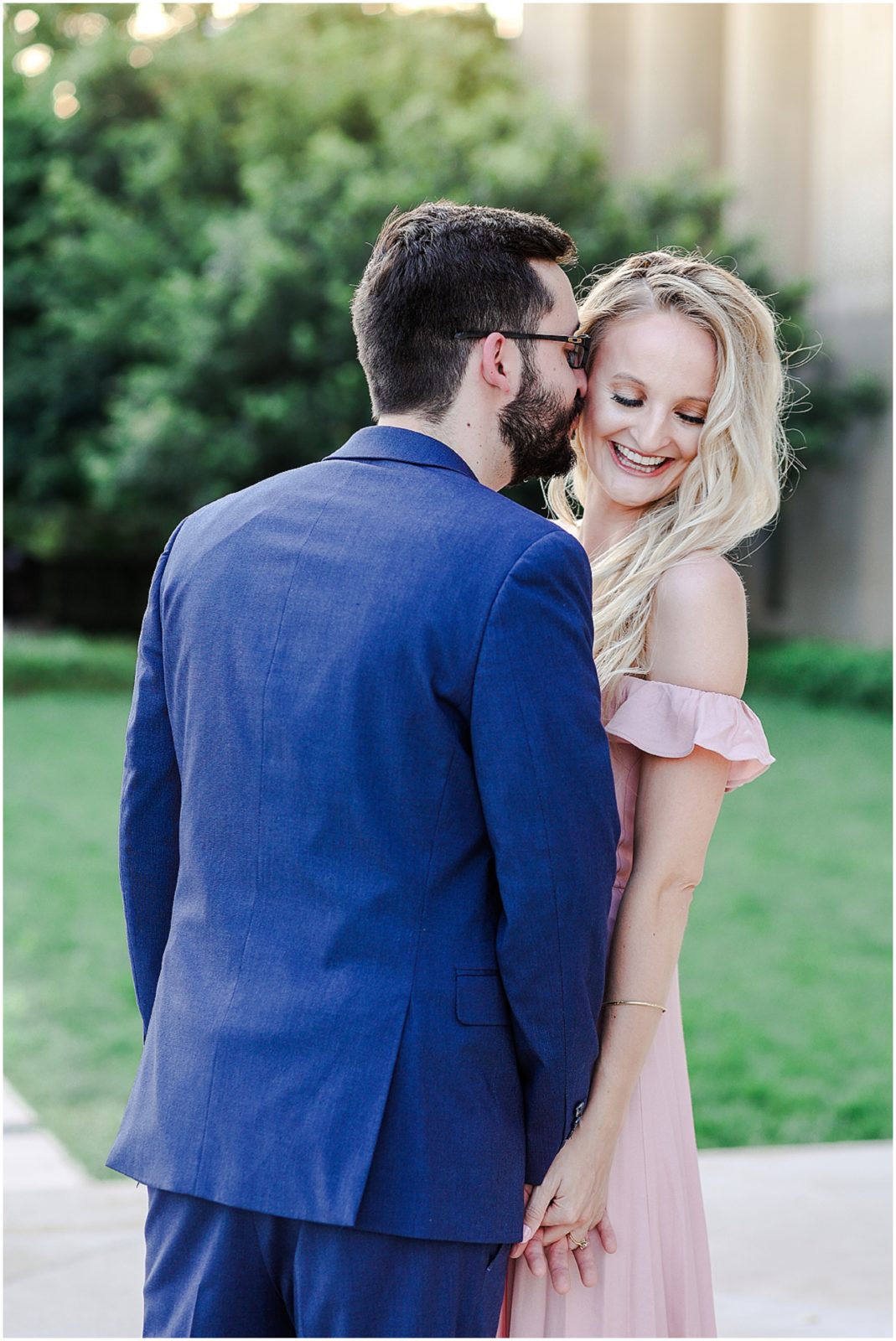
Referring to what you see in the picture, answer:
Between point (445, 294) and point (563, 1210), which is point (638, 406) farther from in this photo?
point (563, 1210)

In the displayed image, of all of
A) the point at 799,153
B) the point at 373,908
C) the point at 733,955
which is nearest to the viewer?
the point at 373,908

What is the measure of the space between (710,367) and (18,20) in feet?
66.7

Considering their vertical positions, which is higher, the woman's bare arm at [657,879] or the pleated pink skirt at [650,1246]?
the woman's bare arm at [657,879]

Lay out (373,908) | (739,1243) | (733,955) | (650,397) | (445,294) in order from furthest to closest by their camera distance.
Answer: (733,955) < (739,1243) < (650,397) < (445,294) < (373,908)

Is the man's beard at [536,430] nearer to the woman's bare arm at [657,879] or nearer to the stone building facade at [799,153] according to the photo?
the woman's bare arm at [657,879]

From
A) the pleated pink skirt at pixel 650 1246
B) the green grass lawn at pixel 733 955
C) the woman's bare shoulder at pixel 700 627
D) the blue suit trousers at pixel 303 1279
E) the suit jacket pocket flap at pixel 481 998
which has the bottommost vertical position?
the green grass lawn at pixel 733 955

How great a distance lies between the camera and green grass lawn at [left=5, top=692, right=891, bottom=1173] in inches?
219

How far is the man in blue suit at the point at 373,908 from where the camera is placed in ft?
5.47

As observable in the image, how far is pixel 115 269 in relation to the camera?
58.5 ft

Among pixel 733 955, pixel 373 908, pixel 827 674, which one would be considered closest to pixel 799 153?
pixel 827 674

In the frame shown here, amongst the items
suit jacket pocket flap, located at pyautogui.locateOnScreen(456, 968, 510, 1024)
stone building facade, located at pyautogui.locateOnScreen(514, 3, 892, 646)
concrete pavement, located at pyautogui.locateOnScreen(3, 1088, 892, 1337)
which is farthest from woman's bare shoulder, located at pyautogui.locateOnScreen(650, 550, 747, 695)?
stone building facade, located at pyautogui.locateOnScreen(514, 3, 892, 646)

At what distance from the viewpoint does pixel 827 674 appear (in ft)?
51.7

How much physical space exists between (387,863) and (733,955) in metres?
6.33

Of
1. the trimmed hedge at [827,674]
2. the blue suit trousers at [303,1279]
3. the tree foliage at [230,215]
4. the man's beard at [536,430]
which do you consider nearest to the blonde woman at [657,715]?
the blue suit trousers at [303,1279]
